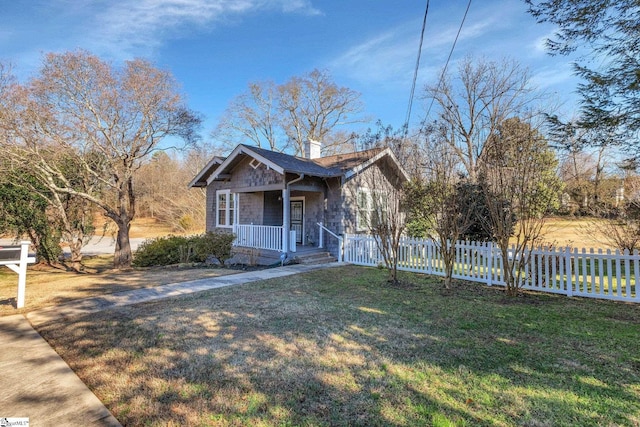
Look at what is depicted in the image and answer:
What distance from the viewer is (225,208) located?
15.3 metres

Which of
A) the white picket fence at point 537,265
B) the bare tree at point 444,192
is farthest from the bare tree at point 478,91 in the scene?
the bare tree at point 444,192

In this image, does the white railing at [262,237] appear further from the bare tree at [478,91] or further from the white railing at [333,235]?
the bare tree at [478,91]

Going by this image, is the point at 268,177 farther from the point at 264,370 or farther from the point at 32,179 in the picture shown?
the point at 264,370

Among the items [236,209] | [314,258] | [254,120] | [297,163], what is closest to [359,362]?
[314,258]

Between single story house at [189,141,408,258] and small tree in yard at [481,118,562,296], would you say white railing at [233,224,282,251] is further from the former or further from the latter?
small tree in yard at [481,118,562,296]

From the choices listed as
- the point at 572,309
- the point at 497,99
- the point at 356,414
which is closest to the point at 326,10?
the point at 572,309

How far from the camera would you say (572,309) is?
5641 millimetres

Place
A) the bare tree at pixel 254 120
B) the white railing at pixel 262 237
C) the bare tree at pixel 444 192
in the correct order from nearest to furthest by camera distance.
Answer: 1. the bare tree at pixel 444 192
2. the white railing at pixel 262 237
3. the bare tree at pixel 254 120

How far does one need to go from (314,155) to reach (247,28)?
6204mm

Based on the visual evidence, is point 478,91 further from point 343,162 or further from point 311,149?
point 343,162

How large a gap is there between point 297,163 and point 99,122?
7007mm

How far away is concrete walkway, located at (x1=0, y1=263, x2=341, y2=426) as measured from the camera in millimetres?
2520

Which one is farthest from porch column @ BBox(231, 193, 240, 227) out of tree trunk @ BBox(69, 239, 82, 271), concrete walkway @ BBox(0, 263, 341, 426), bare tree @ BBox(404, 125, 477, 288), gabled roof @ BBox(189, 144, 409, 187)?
concrete walkway @ BBox(0, 263, 341, 426)

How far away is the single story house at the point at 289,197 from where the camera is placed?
453 inches
